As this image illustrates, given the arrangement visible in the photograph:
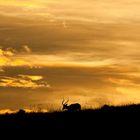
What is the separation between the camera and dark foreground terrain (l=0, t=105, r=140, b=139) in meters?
26.1

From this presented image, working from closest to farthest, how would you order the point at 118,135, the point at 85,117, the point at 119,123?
the point at 118,135, the point at 119,123, the point at 85,117

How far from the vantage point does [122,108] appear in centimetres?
3050

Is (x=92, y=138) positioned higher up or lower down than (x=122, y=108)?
lower down

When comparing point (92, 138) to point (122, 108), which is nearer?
point (92, 138)

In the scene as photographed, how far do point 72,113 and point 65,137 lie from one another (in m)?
4.13

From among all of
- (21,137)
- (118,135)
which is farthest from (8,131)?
(118,135)

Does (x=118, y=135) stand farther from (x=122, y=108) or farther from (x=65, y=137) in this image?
(x=122, y=108)

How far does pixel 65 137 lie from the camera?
25859mm

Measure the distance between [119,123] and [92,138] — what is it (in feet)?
7.01

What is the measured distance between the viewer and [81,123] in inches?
1086

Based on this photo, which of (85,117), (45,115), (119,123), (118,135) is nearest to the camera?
(118,135)

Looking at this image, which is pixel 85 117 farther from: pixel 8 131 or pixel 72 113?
pixel 8 131

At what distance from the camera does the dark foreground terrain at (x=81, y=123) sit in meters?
26.1

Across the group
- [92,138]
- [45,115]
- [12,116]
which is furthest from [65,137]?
[12,116]
